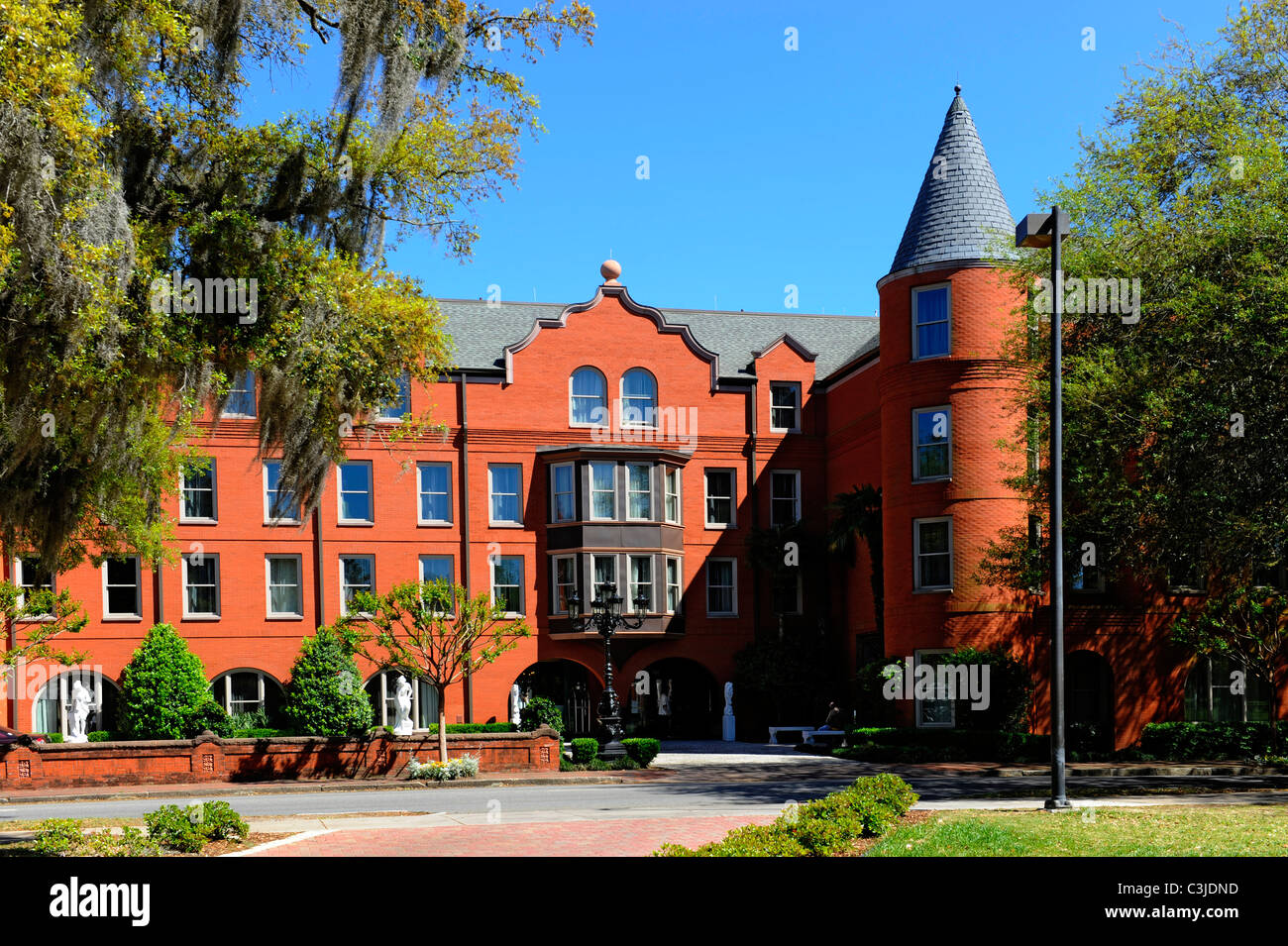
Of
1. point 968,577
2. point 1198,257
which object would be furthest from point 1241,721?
point 1198,257

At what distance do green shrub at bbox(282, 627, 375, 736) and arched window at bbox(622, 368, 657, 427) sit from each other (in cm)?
1169

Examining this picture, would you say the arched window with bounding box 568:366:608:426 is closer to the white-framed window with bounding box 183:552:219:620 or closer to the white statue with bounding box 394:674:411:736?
the white statue with bounding box 394:674:411:736

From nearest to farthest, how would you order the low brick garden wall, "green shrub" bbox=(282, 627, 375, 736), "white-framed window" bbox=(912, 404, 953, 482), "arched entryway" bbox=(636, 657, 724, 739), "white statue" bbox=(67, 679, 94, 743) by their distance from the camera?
the low brick garden wall → "white statue" bbox=(67, 679, 94, 743) → "white-framed window" bbox=(912, 404, 953, 482) → "green shrub" bbox=(282, 627, 375, 736) → "arched entryway" bbox=(636, 657, 724, 739)

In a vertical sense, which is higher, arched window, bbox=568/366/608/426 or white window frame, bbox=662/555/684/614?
arched window, bbox=568/366/608/426

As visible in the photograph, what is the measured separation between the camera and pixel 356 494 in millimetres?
39375

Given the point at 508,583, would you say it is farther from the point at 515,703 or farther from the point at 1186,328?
the point at 1186,328

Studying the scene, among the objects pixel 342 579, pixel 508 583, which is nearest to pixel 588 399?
pixel 508 583

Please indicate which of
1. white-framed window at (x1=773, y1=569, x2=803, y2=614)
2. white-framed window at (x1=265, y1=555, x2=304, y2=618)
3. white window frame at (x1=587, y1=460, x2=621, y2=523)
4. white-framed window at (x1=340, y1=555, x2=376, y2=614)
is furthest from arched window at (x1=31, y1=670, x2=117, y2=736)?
white-framed window at (x1=773, y1=569, x2=803, y2=614)

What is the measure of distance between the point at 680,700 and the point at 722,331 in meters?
13.1

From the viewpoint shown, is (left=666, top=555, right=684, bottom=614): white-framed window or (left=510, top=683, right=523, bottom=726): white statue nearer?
(left=510, top=683, right=523, bottom=726): white statue

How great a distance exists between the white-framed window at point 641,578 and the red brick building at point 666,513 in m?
0.07

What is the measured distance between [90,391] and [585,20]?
715 centimetres

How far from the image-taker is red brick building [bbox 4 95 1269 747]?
33.3 metres
